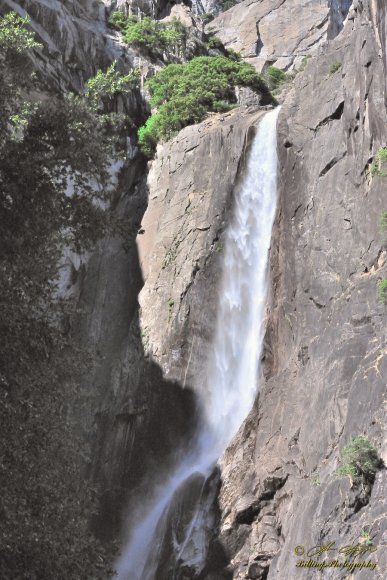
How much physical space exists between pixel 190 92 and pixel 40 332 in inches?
790

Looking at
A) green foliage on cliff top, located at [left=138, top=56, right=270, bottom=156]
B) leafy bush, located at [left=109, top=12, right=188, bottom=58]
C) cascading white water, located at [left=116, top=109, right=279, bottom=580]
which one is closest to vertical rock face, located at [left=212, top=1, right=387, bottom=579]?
cascading white water, located at [left=116, top=109, right=279, bottom=580]

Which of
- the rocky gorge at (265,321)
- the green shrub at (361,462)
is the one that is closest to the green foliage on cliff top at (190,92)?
the rocky gorge at (265,321)

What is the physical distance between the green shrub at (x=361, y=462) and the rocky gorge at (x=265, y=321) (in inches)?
6.5

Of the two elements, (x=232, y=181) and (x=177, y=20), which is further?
(x=177, y=20)

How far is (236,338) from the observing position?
20094 mm

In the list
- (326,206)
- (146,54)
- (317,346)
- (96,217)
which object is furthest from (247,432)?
(146,54)

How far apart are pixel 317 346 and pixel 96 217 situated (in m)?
6.59

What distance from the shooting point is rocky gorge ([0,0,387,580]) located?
13680mm

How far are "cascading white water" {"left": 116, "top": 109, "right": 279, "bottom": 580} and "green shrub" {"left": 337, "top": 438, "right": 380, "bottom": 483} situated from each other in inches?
221

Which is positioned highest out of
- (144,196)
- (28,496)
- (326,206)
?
(144,196)

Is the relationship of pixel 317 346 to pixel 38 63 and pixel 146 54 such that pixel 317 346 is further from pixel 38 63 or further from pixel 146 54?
pixel 146 54

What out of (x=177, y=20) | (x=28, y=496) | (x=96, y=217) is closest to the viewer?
(x=28, y=496)

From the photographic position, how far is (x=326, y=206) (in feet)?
61.4

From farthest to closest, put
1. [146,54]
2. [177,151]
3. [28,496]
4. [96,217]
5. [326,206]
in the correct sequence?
1. [146,54]
2. [177,151]
3. [326,206]
4. [96,217]
5. [28,496]
